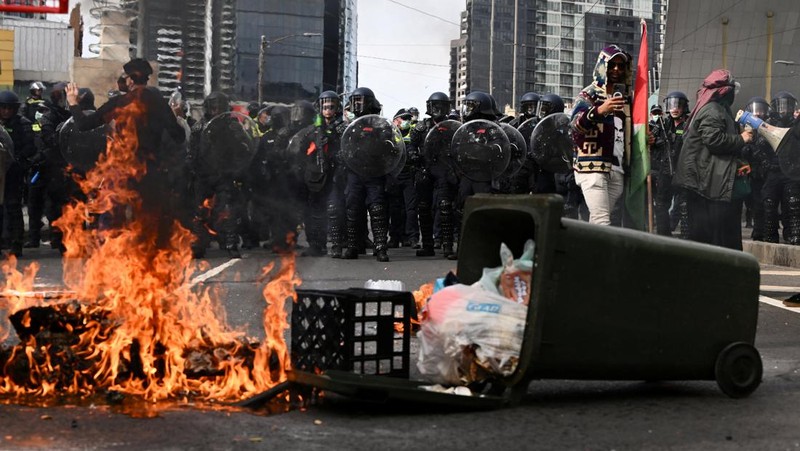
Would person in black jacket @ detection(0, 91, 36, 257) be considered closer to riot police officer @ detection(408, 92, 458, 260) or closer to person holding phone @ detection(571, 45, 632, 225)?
riot police officer @ detection(408, 92, 458, 260)

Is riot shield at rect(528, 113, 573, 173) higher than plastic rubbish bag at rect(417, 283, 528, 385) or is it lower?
higher

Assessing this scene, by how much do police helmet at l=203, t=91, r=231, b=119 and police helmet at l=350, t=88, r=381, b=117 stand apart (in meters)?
7.29

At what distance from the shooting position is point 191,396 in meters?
5.16

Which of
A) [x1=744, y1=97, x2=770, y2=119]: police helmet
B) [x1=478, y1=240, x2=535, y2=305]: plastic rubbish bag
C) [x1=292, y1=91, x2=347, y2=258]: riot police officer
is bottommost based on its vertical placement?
[x1=478, y1=240, x2=535, y2=305]: plastic rubbish bag

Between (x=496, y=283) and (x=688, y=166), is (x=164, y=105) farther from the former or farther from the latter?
(x=688, y=166)

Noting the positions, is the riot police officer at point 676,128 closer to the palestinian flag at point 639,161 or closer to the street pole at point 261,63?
the palestinian flag at point 639,161

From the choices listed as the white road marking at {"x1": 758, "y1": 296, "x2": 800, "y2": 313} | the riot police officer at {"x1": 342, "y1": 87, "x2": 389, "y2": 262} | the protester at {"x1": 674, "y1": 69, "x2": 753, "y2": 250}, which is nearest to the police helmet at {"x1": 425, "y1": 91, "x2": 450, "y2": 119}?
the riot police officer at {"x1": 342, "y1": 87, "x2": 389, "y2": 262}

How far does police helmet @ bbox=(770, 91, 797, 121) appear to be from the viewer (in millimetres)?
17641

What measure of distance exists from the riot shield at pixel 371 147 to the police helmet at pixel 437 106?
147 cm

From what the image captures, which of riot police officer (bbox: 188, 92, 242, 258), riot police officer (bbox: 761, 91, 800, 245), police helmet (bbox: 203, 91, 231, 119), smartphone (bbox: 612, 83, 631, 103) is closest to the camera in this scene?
police helmet (bbox: 203, 91, 231, 119)

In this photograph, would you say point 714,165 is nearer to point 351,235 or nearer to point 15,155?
point 351,235

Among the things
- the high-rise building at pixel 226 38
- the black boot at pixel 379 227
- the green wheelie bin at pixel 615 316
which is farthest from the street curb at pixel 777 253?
the high-rise building at pixel 226 38

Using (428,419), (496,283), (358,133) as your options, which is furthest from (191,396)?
(358,133)

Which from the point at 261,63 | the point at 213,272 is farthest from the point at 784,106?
the point at 261,63
